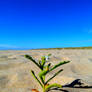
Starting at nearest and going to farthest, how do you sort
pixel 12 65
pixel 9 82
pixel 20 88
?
pixel 20 88
pixel 9 82
pixel 12 65

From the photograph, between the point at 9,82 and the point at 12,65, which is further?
the point at 12,65

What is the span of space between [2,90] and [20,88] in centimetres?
18

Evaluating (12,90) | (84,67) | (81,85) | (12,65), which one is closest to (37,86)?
(12,90)

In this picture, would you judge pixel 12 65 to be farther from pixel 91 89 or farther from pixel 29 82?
pixel 91 89

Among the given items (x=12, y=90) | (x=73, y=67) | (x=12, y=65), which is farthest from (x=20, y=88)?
(x=73, y=67)

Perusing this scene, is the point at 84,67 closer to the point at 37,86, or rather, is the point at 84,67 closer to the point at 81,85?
the point at 81,85

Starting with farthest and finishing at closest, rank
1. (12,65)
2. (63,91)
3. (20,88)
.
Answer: (12,65)
(20,88)
(63,91)

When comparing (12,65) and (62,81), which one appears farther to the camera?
(12,65)

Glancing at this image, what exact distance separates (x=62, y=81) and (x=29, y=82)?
401 mm

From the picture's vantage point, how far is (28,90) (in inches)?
47.1

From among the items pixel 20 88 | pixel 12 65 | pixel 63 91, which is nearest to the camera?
pixel 63 91

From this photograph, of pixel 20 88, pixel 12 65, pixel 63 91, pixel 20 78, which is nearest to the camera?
pixel 63 91

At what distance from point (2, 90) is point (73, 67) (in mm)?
1441

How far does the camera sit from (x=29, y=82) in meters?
1.42
